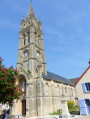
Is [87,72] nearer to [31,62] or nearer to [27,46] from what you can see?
[31,62]

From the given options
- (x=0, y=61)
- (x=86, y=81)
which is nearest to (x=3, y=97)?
(x=0, y=61)

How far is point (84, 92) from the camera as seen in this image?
14.9 meters

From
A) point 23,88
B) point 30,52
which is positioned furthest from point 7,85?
point 30,52

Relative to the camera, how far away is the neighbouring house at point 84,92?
46.8 ft

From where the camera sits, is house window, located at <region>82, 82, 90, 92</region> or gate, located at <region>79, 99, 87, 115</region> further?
house window, located at <region>82, 82, 90, 92</region>

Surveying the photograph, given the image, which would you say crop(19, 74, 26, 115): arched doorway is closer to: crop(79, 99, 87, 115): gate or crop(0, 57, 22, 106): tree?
crop(0, 57, 22, 106): tree

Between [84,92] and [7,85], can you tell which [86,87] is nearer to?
[84,92]

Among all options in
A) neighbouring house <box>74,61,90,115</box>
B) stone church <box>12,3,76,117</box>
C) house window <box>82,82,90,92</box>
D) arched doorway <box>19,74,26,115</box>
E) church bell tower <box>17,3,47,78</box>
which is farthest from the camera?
church bell tower <box>17,3,47,78</box>

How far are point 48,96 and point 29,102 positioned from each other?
4755 mm

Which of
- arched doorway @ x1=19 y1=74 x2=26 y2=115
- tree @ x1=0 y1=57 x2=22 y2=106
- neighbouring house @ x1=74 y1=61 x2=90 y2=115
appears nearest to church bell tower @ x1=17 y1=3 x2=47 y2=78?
arched doorway @ x1=19 y1=74 x2=26 y2=115

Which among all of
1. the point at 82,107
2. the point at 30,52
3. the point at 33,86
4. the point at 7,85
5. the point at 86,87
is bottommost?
the point at 82,107

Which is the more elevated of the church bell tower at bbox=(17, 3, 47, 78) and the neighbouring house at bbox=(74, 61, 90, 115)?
the church bell tower at bbox=(17, 3, 47, 78)

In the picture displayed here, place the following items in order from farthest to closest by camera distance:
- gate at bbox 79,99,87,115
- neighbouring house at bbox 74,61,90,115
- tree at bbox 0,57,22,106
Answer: neighbouring house at bbox 74,61,90,115, gate at bbox 79,99,87,115, tree at bbox 0,57,22,106

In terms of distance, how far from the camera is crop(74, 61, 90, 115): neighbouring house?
14266 mm
